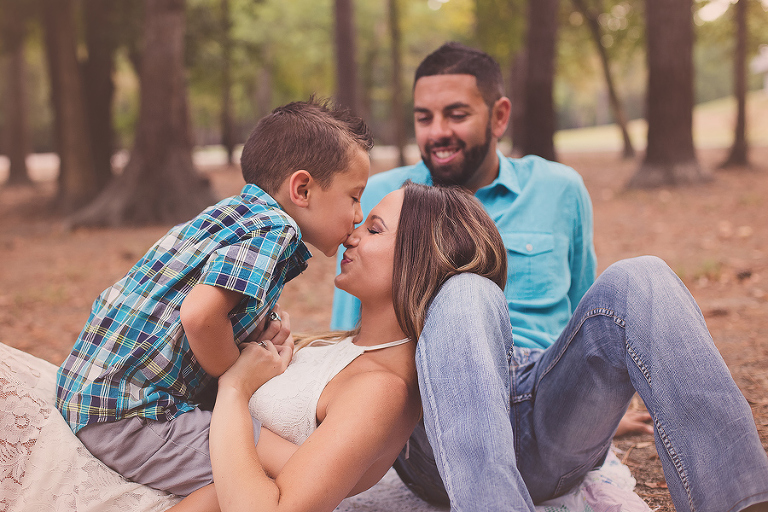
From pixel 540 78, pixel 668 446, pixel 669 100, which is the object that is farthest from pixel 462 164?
pixel 540 78

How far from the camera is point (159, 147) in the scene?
35.7 ft

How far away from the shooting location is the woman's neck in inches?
92.3

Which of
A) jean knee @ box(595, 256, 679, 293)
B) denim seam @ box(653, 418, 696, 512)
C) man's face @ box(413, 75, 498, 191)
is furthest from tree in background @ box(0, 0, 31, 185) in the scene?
denim seam @ box(653, 418, 696, 512)

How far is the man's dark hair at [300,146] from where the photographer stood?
2354mm

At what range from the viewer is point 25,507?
196cm

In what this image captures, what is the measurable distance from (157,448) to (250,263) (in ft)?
2.24

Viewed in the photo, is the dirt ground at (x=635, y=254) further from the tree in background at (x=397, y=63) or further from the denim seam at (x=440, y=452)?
the tree in background at (x=397, y=63)

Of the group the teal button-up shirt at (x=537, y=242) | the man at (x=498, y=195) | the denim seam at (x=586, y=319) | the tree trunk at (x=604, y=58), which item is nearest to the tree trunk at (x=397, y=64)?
the tree trunk at (x=604, y=58)

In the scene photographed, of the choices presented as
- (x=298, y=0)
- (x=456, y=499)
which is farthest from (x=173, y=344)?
(x=298, y=0)

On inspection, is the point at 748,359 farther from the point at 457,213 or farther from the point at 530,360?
the point at 457,213

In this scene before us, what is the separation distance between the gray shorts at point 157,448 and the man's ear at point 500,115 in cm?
234

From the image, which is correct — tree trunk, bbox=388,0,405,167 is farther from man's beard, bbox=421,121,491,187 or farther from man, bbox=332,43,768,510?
man, bbox=332,43,768,510

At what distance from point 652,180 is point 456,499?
11.0 meters

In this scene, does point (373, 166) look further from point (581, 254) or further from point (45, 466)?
point (45, 466)
